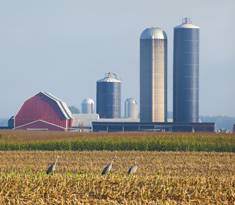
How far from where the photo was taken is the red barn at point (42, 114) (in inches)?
5709

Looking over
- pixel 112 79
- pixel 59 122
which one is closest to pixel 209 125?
pixel 59 122

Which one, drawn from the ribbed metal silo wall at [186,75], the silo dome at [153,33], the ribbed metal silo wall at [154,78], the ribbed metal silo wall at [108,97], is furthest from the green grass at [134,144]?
the ribbed metal silo wall at [108,97]

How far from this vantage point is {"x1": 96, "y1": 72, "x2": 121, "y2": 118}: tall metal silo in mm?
194125

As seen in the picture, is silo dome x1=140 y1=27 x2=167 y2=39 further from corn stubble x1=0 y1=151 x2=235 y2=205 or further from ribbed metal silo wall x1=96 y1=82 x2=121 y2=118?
corn stubble x1=0 y1=151 x2=235 y2=205

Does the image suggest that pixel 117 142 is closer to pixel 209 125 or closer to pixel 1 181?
pixel 1 181

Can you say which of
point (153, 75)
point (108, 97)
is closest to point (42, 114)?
point (153, 75)

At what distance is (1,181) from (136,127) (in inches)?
4745

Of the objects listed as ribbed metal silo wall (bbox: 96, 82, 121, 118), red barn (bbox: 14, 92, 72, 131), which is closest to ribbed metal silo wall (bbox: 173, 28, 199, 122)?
ribbed metal silo wall (bbox: 96, 82, 121, 118)

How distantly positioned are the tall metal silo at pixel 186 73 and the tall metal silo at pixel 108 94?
18.2 metres

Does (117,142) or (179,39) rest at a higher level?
(179,39)

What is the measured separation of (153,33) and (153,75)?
8939 mm

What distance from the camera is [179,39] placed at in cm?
18250

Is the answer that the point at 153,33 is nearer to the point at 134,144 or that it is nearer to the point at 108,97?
the point at 108,97

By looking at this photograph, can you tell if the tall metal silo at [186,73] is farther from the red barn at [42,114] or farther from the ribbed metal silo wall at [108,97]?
the red barn at [42,114]
